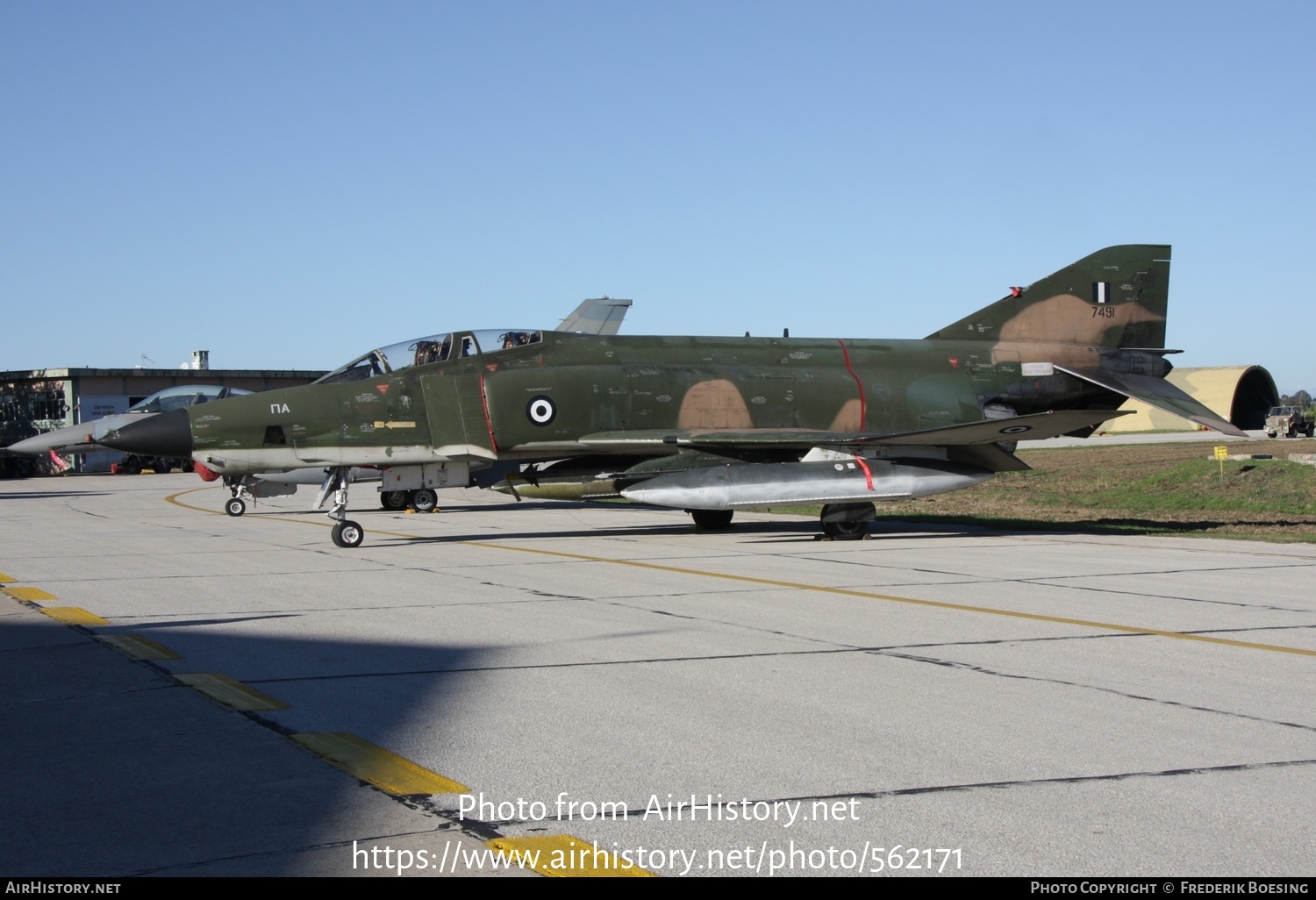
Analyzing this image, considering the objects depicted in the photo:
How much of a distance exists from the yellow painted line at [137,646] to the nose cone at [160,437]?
291 inches

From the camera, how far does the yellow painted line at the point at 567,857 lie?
4.00 meters

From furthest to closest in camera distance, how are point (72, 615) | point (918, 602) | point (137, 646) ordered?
1. point (918, 602)
2. point (72, 615)
3. point (137, 646)

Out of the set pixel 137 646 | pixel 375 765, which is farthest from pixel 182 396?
pixel 375 765

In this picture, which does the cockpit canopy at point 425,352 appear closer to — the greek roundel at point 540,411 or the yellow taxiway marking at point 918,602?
the greek roundel at point 540,411

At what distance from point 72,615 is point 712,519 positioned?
37.1 ft

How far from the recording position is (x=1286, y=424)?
189 feet

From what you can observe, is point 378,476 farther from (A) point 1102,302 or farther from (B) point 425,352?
(A) point 1102,302

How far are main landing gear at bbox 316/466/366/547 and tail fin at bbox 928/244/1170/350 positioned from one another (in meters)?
10.4

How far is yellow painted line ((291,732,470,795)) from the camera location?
498 cm

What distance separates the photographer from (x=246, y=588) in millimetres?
11961

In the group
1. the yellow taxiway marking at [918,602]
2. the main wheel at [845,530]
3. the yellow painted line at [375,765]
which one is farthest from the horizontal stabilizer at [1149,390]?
the yellow painted line at [375,765]

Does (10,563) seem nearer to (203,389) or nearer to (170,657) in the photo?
(170,657)

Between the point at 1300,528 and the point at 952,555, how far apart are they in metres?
7.09

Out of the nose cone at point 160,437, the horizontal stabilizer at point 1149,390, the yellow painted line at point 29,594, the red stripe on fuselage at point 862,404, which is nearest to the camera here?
the yellow painted line at point 29,594
